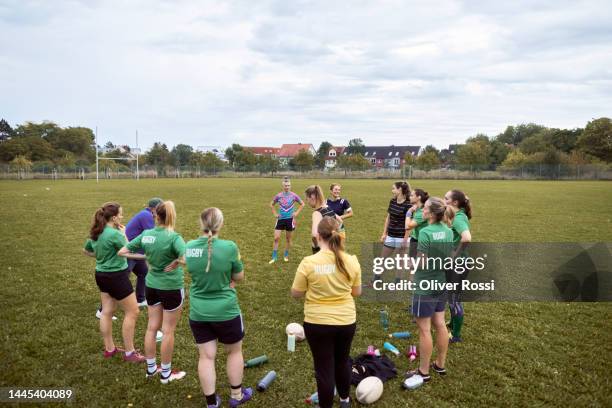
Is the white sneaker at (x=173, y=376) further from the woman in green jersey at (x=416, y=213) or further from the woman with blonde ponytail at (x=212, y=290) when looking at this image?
the woman in green jersey at (x=416, y=213)

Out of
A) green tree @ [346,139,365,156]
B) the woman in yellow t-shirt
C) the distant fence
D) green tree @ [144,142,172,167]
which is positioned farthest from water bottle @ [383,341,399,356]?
green tree @ [346,139,365,156]

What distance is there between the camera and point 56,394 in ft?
14.8

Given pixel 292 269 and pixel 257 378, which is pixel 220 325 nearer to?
pixel 257 378

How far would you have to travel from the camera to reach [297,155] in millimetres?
82062

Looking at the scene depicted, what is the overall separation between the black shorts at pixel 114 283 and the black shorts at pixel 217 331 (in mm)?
1707

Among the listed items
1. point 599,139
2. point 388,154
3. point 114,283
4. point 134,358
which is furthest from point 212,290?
point 388,154

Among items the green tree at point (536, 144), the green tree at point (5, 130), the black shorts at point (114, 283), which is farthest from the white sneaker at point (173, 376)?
the green tree at point (5, 130)

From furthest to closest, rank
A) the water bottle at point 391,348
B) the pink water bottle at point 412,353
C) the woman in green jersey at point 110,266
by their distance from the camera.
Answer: the water bottle at point 391,348, the pink water bottle at point 412,353, the woman in green jersey at point 110,266

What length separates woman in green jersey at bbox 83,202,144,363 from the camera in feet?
16.2

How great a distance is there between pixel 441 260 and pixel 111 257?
4.17 meters

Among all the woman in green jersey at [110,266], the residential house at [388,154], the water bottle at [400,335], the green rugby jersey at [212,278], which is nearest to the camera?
the green rugby jersey at [212,278]

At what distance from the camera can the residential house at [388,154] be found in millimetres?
118188

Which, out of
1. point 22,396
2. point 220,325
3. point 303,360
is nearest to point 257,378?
point 303,360

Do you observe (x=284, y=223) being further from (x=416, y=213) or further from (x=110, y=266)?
(x=110, y=266)
